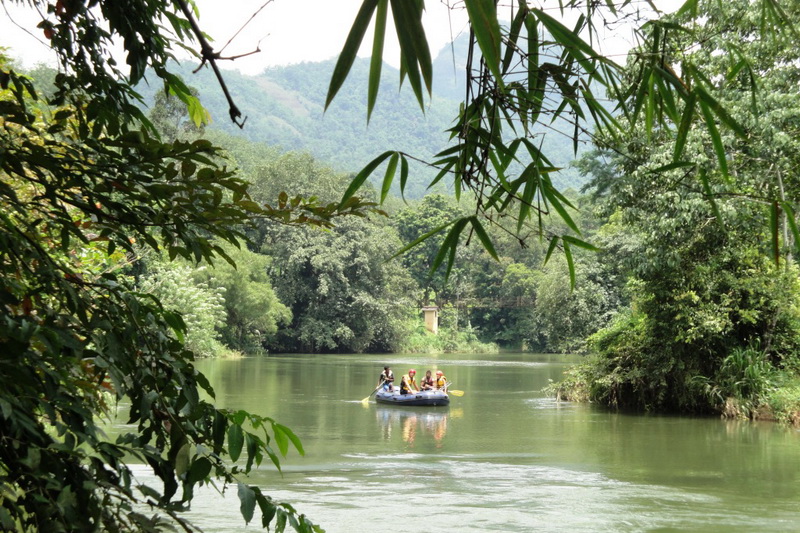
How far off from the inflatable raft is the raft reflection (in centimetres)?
21

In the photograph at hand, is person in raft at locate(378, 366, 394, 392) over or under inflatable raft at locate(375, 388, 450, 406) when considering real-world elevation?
over

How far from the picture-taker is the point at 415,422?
16562mm

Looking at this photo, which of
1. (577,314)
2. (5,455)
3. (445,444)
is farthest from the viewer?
(577,314)

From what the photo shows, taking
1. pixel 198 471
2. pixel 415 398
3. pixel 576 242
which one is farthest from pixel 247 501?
pixel 415 398

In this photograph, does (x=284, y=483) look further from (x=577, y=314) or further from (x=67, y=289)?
(x=577, y=314)

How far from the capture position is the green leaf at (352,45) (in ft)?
3.78

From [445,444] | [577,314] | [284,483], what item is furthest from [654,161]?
[577,314]

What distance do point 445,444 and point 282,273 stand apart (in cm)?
3473

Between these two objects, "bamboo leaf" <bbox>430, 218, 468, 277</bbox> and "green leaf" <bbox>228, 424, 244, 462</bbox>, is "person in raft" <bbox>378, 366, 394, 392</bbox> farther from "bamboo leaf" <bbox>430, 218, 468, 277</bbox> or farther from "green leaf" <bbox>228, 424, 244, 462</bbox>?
"bamboo leaf" <bbox>430, 218, 468, 277</bbox>

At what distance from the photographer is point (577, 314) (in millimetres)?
29547

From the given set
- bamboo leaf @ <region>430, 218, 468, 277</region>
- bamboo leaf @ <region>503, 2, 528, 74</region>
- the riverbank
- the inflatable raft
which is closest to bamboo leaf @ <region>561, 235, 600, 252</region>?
bamboo leaf @ <region>430, 218, 468, 277</region>

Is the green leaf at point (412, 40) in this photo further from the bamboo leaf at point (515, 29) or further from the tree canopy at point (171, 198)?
the bamboo leaf at point (515, 29)

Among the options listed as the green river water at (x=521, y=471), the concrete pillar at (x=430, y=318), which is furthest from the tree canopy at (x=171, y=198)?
the concrete pillar at (x=430, y=318)

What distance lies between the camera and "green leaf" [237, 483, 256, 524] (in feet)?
6.31
